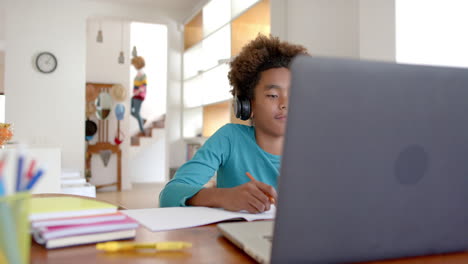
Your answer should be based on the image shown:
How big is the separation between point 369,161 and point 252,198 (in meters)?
0.46

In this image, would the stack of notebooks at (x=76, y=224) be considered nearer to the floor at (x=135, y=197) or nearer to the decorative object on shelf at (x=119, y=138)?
the floor at (x=135, y=197)

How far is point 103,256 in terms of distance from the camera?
581 mm

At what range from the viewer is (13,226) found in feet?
1.19

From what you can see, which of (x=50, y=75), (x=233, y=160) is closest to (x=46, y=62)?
(x=50, y=75)

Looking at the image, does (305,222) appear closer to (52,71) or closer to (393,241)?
(393,241)

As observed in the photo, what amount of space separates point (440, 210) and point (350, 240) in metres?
0.14

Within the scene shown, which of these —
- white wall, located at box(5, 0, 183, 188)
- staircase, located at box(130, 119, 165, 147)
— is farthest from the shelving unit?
staircase, located at box(130, 119, 165, 147)

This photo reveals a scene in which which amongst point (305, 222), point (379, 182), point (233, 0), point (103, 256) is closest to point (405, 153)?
point (379, 182)

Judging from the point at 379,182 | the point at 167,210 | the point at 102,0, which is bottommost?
the point at 167,210

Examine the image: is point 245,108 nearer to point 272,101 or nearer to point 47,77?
point 272,101

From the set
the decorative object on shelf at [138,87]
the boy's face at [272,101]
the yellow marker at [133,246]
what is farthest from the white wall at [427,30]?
the decorative object on shelf at [138,87]

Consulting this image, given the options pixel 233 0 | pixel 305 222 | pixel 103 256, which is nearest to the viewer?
pixel 305 222

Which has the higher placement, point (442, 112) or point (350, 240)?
point (442, 112)

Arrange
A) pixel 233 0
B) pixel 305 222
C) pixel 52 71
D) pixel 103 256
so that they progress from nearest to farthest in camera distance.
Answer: pixel 305 222
pixel 103 256
pixel 233 0
pixel 52 71
